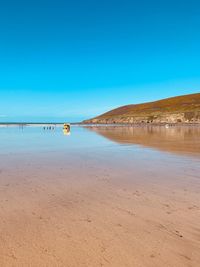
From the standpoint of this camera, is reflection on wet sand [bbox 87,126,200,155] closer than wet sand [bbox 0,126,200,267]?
No

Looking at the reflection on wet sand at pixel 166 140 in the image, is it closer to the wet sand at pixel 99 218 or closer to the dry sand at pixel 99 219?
the wet sand at pixel 99 218

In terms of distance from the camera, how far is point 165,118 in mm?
114438

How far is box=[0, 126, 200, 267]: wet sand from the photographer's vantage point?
4.31m

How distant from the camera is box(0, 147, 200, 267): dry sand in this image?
4.29 metres

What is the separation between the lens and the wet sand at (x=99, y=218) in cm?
431

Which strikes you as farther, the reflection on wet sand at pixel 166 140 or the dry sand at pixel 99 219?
the reflection on wet sand at pixel 166 140

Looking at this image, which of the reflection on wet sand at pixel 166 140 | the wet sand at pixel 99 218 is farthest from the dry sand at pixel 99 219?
the reflection on wet sand at pixel 166 140

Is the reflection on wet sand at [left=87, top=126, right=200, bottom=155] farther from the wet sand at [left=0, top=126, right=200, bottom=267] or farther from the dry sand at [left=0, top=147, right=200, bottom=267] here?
the dry sand at [left=0, top=147, right=200, bottom=267]

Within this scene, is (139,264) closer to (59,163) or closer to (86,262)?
(86,262)

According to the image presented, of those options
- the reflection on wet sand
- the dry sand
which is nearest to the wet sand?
the dry sand

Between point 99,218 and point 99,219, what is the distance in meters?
0.06

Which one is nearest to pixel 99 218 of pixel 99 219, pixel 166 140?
pixel 99 219

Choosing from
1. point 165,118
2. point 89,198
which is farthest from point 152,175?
point 165,118

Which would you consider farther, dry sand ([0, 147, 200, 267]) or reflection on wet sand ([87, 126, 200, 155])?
reflection on wet sand ([87, 126, 200, 155])
